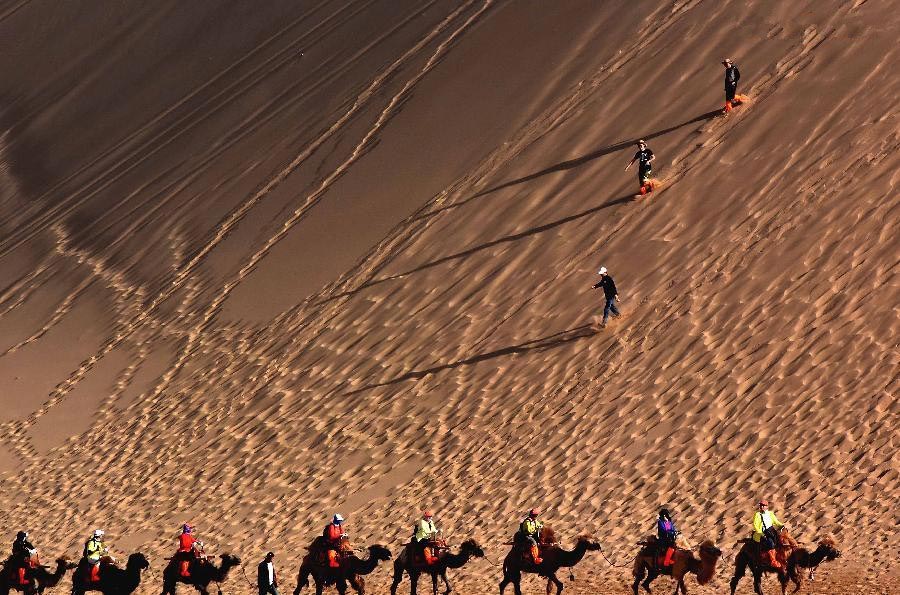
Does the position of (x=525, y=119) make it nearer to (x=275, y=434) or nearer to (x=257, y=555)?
(x=275, y=434)

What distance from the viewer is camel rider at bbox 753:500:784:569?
52.9 feet

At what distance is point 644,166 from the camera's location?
25625mm

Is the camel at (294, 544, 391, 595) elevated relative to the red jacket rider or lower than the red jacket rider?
lower

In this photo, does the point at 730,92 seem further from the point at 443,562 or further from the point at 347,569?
the point at 347,569

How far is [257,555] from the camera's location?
21.2 m

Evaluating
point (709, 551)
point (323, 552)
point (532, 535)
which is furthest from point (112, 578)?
point (709, 551)

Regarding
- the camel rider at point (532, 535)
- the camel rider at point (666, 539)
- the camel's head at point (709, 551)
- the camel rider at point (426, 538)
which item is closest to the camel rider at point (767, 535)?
the camel's head at point (709, 551)

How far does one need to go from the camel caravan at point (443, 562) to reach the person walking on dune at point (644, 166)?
8.88 m

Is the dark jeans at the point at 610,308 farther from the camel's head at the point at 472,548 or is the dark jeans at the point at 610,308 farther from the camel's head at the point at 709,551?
the camel's head at the point at 709,551

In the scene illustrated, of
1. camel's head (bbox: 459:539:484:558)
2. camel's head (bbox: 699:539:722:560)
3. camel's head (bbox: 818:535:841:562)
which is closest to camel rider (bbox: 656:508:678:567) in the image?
camel's head (bbox: 699:539:722:560)

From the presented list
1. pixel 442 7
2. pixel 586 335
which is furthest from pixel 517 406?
pixel 442 7

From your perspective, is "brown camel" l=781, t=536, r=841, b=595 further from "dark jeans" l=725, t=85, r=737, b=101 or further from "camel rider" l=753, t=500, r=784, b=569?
"dark jeans" l=725, t=85, r=737, b=101

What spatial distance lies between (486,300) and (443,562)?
27.3ft

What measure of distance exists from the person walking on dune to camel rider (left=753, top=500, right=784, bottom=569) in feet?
33.4
